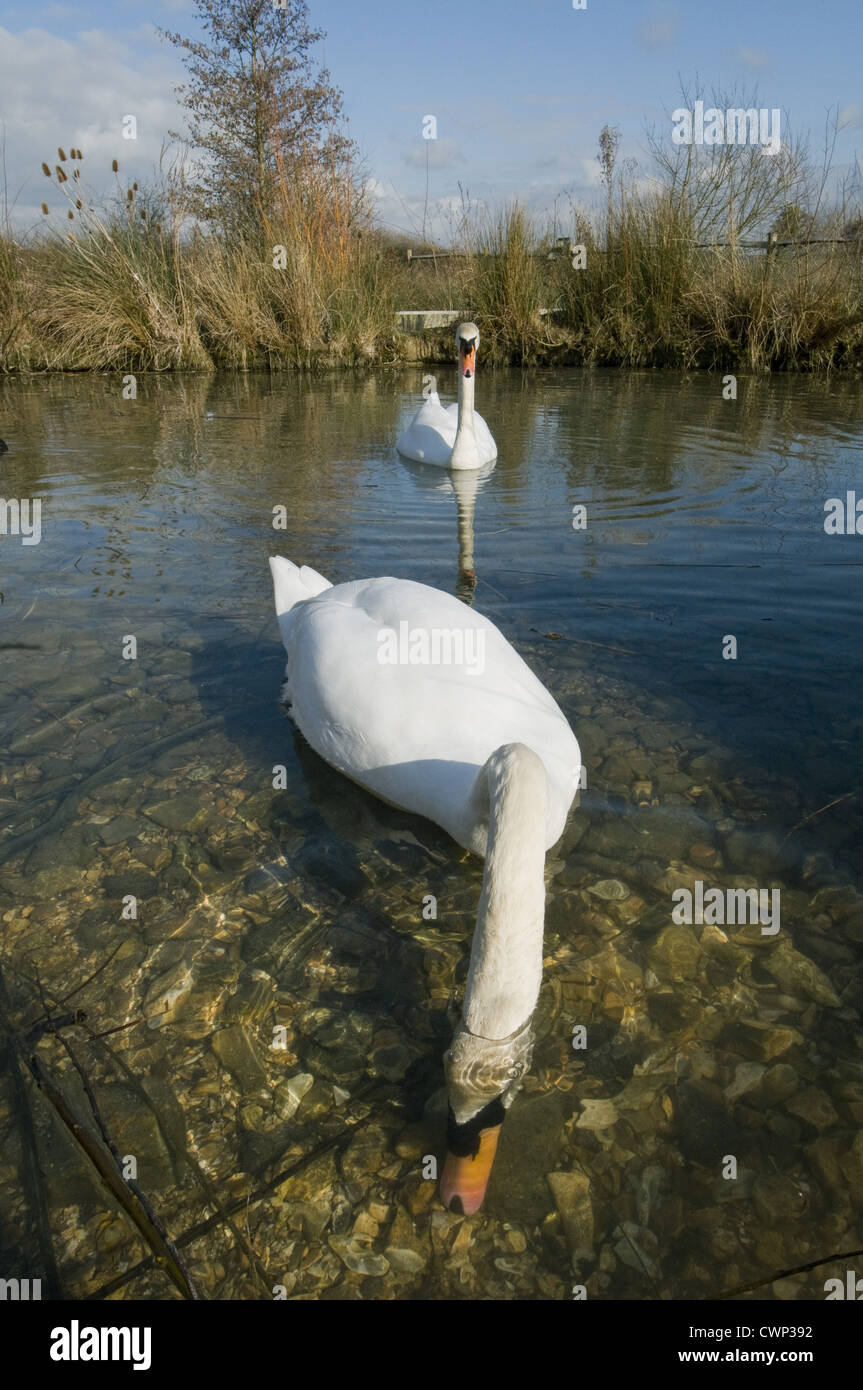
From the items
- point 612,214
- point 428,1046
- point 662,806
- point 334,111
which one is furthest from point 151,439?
point 334,111

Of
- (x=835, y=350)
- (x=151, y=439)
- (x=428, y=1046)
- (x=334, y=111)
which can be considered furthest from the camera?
(x=334, y=111)

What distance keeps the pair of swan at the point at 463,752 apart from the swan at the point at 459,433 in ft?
15.0

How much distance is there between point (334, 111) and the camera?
81.0 ft

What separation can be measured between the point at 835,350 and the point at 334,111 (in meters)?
16.8

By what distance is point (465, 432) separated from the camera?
342 inches

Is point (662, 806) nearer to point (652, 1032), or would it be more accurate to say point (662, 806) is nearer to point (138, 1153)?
point (652, 1032)

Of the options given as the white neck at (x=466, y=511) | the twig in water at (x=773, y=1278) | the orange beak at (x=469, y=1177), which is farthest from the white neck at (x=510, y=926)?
the white neck at (x=466, y=511)

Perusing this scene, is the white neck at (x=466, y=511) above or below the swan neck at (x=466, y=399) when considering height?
below

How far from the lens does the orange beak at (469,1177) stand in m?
2.00
